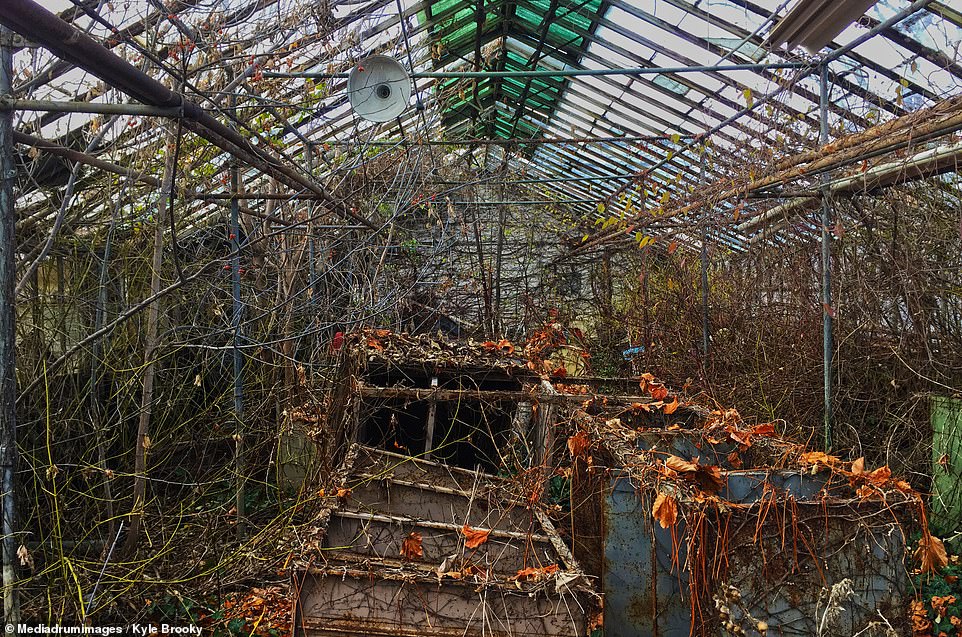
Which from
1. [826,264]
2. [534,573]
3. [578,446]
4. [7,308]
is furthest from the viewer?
[826,264]

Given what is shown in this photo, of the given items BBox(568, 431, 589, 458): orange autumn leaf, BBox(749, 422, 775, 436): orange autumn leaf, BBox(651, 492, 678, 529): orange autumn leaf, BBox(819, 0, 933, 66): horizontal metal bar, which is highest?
BBox(819, 0, 933, 66): horizontal metal bar

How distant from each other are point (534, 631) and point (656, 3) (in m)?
6.03

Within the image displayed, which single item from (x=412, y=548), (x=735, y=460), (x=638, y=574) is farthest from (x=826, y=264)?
(x=412, y=548)

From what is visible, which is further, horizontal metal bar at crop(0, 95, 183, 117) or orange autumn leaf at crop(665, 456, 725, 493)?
orange autumn leaf at crop(665, 456, 725, 493)

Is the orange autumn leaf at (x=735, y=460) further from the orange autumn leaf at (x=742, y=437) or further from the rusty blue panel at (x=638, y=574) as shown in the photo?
the rusty blue panel at (x=638, y=574)

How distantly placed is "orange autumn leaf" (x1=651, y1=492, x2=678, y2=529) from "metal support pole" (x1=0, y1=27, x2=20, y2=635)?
276 cm

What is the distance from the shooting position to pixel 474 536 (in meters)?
4.50

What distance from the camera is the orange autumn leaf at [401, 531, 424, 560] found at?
4.60 m

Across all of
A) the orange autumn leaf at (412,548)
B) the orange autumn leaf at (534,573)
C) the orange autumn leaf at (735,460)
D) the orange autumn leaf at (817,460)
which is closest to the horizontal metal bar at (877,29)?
the orange autumn leaf at (735,460)

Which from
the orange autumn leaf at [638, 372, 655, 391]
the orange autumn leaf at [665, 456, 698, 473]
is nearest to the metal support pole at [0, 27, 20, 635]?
the orange autumn leaf at [665, 456, 698, 473]

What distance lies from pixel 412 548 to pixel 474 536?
0.45 m

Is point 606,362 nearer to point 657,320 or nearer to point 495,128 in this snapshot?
point 657,320

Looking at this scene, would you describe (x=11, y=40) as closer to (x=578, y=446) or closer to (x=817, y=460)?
(x=578, y=446)

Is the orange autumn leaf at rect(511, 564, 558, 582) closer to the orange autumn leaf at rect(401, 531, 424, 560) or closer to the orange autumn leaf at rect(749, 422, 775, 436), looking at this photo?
the orange autumn leaf at rect(401, 531, 424, 560)
